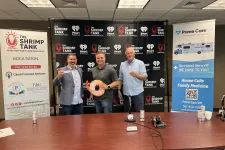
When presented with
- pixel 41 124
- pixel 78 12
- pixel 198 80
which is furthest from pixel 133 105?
pixel 78 12

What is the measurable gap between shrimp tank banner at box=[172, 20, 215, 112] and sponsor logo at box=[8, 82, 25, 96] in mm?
2772

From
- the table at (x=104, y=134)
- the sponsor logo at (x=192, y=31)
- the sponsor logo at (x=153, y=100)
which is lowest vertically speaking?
the sponsor logo at (x=153, y=100)

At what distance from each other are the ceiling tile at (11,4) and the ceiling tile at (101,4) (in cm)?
131

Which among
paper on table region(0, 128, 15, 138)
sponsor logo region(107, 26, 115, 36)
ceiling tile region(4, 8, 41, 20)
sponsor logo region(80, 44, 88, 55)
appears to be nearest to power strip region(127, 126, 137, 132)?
paper on table region(0, 128, 15, 138)

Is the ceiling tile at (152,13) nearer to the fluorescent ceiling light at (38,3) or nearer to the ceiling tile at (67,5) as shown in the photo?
the ceiling tile at (67,5)

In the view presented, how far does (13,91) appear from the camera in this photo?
3.20m

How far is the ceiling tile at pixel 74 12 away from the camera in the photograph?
4276mm

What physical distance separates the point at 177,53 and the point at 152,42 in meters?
0.54

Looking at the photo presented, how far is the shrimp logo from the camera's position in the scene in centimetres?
311

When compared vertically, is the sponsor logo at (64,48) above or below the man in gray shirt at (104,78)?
above

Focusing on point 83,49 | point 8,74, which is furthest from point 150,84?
point 8,74

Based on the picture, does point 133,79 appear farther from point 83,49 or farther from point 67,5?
point 67,5

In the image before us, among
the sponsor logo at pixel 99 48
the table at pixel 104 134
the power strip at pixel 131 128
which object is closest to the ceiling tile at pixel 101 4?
the sponsor logo at pixel 99 48

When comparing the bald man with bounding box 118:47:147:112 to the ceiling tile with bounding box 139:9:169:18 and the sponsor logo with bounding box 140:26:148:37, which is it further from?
the ceiling tile with bounding box 139:9:169:18
